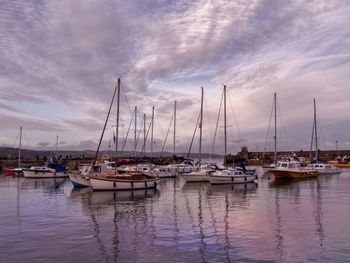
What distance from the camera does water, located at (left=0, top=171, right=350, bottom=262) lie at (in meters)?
17.4

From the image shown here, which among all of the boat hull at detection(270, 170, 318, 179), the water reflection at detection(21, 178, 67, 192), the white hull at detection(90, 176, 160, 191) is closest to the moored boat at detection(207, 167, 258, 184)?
the boat hull at detection(270, 170, 318, 179)

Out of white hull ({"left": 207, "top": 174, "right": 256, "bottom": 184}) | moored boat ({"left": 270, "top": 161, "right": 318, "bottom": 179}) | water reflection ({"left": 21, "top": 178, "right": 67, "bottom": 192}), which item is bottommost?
water reflection ({"left": 21, "top": 178, "right": 67, "bottom": 192})

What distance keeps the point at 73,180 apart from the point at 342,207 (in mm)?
33802

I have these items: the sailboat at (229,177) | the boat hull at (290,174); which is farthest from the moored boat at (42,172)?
the boat hull at (290,174)

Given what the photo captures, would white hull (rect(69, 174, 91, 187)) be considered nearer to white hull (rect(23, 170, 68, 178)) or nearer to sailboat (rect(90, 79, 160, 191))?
sailboat (rect(90, 79, 160, 191))

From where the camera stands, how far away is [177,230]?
74.4 feet

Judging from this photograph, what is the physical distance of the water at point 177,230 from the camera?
17.4 m

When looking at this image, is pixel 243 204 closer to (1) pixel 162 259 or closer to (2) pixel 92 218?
(2) pixel 92 218

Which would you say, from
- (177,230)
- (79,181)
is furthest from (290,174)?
(177,230)

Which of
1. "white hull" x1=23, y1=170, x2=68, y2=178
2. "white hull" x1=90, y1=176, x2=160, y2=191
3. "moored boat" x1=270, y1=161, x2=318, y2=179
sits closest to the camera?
"white hull" x1=90, y1=176, x2=160, y2=191

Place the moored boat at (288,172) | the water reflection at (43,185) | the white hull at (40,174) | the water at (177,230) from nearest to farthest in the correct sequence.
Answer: the water at (177,230), the water reflection at (43,185), the moored boat at (288,172), the white hull at (40,174)

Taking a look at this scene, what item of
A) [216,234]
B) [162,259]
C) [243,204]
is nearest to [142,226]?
[216,234]

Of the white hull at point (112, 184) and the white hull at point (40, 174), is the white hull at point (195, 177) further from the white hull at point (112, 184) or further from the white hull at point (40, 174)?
the white hull at point (40, 174)

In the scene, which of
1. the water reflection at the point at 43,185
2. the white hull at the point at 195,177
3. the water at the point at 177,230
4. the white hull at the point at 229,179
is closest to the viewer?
the water at the point at 177,230
